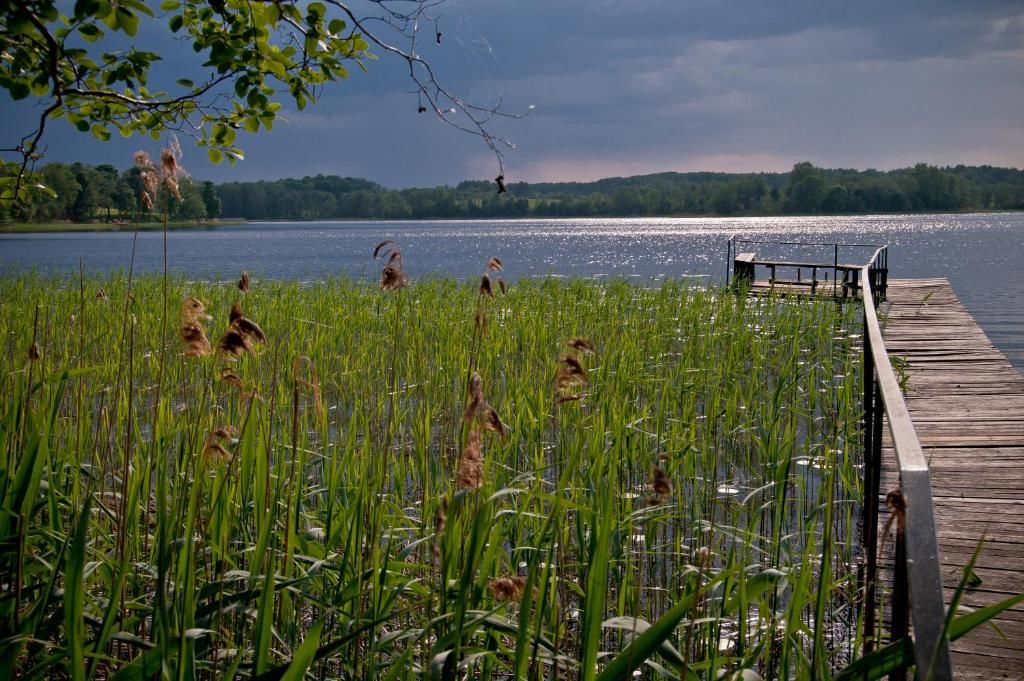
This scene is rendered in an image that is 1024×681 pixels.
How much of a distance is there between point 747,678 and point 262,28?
3.24m

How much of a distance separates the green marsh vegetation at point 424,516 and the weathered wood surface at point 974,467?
0.52m

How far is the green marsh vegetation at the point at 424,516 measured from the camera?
2.21m

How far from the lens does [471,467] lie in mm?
1785

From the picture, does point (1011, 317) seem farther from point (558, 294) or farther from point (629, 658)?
point (629, 658)

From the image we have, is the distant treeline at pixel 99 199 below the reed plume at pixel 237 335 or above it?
above

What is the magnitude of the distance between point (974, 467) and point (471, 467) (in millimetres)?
5174

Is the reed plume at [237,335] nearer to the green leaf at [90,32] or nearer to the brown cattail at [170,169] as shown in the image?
the brown cattail at [170,169]

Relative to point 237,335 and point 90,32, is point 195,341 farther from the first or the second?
point 90,32

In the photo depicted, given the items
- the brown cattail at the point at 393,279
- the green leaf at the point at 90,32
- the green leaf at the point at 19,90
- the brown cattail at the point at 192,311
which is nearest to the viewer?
the brown cattail at the point at 192,311

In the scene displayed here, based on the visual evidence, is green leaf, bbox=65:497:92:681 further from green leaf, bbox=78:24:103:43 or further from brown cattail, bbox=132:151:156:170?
green leaf, bbox=78:24:103:43

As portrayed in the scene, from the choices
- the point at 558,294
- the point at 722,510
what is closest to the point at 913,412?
the point at 722,510

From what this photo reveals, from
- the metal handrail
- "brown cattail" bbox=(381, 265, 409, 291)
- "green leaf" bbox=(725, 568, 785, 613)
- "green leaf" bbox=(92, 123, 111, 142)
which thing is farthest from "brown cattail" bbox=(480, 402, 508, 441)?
"green leaf" bbox=(92, 123, 111, 142)

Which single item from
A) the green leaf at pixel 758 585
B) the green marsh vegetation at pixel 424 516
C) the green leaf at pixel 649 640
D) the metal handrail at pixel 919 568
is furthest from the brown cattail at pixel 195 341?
the green leaf at pixel 758 585

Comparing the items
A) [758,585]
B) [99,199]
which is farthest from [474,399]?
[99,199]
